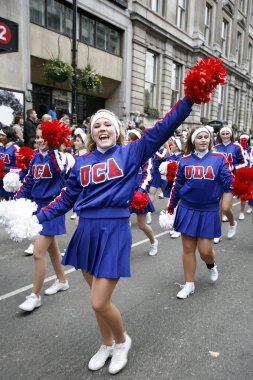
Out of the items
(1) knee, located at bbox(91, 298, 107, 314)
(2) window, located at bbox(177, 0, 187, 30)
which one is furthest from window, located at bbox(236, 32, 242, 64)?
(1) knee, located at bbox(91, 298, 107, 314)

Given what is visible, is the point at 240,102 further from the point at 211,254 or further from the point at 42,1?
the point at 211,254

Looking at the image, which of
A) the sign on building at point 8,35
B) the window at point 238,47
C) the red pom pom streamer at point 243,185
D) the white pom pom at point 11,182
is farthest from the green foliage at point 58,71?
the window at point 238,47

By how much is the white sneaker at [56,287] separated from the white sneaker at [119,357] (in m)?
1.49

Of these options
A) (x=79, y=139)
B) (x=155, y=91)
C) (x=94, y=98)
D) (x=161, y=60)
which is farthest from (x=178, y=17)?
(x=79, y=139)

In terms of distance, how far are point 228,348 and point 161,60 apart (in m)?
19.8

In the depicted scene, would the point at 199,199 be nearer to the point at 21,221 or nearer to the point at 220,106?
the point at 21,221

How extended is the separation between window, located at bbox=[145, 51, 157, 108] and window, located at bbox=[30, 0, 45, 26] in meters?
7.61

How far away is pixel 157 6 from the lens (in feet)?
65.6

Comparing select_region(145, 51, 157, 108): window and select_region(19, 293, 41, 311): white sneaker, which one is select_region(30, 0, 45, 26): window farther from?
select_region(19, 293, 41, 311): white sneaker

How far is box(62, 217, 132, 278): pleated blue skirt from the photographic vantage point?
2.50 m

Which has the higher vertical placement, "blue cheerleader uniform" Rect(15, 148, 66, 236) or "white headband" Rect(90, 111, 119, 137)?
"white headband" Rect(90, 111, 119, 137)

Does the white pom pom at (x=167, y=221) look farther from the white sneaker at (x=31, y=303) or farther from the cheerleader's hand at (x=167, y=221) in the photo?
the white sneaker at (x=31, y=303)

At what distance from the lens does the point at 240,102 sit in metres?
34.3

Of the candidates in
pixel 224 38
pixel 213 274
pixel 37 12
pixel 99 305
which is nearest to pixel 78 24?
pixel 37 12
